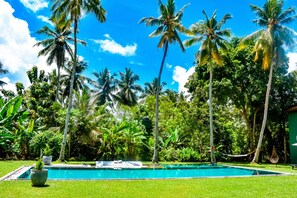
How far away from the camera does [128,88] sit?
4419cm

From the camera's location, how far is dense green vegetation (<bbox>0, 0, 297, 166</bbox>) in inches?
850

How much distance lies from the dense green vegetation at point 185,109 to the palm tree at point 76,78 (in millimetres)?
5034

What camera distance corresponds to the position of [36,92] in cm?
3075

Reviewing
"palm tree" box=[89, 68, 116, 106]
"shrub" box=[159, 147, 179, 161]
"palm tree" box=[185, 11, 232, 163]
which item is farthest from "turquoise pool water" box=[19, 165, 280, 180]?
"palm tree" box=[89, 68, 116, 106]

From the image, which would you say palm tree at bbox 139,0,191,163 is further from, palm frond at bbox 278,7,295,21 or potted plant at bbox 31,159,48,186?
potted plant at bbox 31,159,48,186

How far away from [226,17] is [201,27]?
2.06m

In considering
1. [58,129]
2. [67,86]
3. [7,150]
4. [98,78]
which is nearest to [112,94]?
[98,78]

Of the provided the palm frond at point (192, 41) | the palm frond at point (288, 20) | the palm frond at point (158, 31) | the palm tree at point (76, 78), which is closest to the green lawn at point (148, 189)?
the palm frond at point (158, 31)

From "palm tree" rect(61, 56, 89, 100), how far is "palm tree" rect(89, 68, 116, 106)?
2637 mm

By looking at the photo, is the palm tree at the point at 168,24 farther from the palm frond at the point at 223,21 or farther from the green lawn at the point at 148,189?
the green lawn at the point at 148,189

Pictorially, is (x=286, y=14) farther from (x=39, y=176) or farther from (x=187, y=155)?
(x=39, y=176)

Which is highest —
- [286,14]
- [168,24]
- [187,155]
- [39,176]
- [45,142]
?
[286,14]

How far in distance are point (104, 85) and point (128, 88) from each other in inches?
145

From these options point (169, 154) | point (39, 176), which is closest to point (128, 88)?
point (169, 154)
